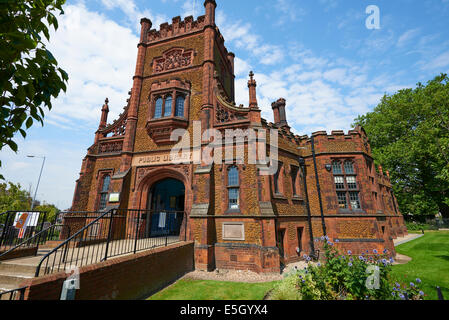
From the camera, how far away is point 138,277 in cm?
628

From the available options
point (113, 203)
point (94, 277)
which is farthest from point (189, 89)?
point (94, 277)

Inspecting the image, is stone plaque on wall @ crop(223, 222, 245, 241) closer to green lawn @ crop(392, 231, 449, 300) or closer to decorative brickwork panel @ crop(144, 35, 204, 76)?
green lawn @ crop(392, 231, 449, 300)

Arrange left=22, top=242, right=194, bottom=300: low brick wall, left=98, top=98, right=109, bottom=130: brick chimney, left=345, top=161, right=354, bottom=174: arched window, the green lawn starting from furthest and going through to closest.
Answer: left=98, top=98, right=109, bottom=130: brick chimney, left=345, top=161, right=354, bottom=174: arched window, the green lawn, left=22, top=242, right=194, bottom=300: low brick wall

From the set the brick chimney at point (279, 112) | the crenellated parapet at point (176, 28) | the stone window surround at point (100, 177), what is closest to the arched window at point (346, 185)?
the brick chimney at point (279, 112)

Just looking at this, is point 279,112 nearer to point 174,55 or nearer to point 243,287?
point 174,55

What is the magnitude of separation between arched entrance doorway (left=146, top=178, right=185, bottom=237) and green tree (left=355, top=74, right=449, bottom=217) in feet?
84.0

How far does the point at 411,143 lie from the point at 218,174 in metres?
26.1

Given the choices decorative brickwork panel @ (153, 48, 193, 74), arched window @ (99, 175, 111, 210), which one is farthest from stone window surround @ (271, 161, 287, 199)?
arched window @ (99, 175, 111, 210)

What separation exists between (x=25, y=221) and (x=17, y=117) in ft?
27.6

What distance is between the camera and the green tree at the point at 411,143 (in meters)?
→ 23.1

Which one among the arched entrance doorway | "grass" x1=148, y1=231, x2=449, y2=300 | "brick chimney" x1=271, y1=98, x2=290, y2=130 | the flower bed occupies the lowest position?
"grass" x1=148, y1=231, x2=449, y2=300

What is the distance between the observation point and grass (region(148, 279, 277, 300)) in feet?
21.1

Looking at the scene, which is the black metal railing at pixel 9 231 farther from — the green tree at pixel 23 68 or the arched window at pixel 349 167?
the arched window at pixel 349 167
